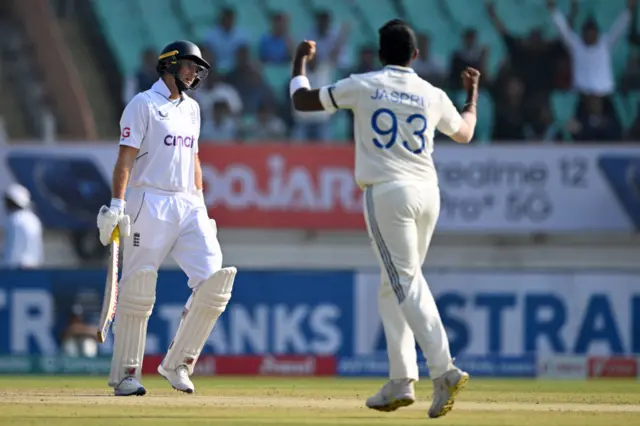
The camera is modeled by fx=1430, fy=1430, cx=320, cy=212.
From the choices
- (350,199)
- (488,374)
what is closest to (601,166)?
(350,199)

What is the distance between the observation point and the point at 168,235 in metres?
7.61

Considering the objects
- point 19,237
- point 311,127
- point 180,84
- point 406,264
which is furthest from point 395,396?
point 311,127

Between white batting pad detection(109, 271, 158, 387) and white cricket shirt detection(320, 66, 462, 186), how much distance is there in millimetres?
1603

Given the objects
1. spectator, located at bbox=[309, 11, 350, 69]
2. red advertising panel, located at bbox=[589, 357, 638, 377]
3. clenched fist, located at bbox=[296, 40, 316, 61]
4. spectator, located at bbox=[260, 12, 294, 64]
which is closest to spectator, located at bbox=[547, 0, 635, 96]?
spectator, located at bbox=[309, 11, 350, 69]

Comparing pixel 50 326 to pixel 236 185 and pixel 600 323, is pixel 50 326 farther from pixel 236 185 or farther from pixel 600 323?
pixel 600 323

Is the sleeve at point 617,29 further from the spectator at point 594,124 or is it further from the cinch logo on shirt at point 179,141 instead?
the cinch logo on shirt at point 179,141

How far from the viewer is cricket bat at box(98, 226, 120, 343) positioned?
297 inches

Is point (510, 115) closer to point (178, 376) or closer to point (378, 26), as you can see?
point (378, 26)

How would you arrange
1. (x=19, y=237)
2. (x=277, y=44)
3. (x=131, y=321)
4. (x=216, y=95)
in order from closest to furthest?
(x=131, y=321)
(x=19, y=237)
(x=216, y=95)
(x=277, y=44)

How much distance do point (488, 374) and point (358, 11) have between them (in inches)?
248

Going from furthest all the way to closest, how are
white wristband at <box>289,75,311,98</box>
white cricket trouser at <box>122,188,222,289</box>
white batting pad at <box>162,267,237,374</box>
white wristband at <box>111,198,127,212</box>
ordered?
white batting pad at <box>162,267,237,374</box>
white cricket trouser at <box>122,188,222,289</box>
white wristband at <box>111,198,127,212</box>
white wristband at <box>289,75,311,98</box>

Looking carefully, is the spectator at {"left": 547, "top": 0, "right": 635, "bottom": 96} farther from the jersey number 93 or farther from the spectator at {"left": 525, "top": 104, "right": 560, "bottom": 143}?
the jersey number 93

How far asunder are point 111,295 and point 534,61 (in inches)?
406

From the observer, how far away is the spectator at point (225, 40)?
17.0m
